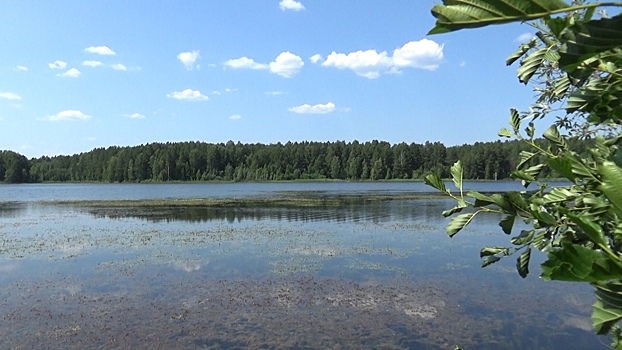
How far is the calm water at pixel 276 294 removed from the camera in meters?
10.8

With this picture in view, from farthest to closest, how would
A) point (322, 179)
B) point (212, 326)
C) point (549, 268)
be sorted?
1. point (322, 179)
2. point (212, 326)
3. point (549, 268)

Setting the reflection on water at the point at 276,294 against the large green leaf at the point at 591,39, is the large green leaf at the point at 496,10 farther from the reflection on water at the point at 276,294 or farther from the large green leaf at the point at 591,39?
the reflection on water at the point at 276,294

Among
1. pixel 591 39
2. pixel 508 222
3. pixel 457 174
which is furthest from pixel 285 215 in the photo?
Answer: pixel 591 39

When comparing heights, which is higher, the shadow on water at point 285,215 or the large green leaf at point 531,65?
the large green leaf at point 531,65

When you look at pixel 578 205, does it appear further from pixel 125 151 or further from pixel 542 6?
pixel 125 151

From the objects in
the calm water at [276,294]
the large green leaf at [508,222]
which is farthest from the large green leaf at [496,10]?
the calm water at [276,294]

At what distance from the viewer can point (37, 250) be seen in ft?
69.2

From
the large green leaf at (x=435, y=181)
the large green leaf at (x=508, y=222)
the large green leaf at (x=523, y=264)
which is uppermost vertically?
the large green leaf at (x=435, y=181)

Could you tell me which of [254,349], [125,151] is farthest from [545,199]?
[125,151]

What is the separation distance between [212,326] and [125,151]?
133 meters

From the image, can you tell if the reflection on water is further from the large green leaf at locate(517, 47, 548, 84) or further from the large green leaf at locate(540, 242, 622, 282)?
the large green leaf at locate(540, 242, 622, 282)

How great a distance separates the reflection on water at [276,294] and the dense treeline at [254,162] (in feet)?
340

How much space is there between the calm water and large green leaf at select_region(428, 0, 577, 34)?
10403 millimetres

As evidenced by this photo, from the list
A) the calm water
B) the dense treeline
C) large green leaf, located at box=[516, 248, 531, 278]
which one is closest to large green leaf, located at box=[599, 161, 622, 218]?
large green leaf, located at box=[516, 248, 531, 278]
